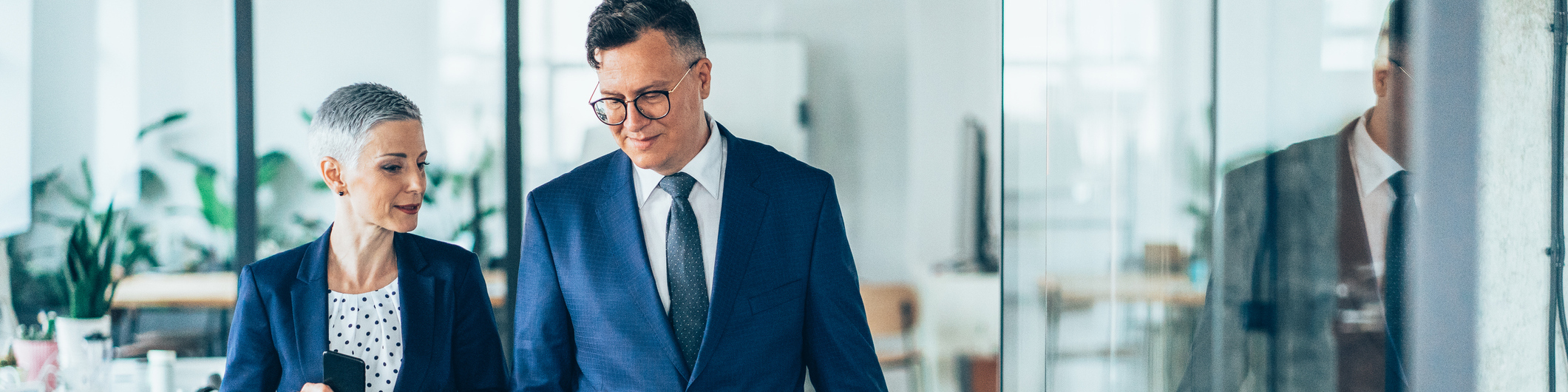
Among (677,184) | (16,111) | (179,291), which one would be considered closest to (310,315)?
(677,184)

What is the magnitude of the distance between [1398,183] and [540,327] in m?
1.32

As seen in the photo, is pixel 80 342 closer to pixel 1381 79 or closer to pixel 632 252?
pixel 632 252

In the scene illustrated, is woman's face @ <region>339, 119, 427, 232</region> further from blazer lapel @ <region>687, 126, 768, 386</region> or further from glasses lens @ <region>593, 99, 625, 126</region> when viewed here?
blazer lapel @ <region>687, 126, 768, 386</region>

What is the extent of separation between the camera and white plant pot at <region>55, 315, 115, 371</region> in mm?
2352

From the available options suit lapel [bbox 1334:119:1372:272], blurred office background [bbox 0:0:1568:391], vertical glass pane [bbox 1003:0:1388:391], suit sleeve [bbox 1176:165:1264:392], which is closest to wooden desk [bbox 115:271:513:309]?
blurred office background [bbox 0:0:1568:391]

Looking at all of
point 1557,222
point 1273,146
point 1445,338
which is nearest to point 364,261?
point 1273,146

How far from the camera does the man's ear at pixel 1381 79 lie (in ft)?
3.25

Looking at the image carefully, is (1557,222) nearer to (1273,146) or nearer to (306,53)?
(1273,146)

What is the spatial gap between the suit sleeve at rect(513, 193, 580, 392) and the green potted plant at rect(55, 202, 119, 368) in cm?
177

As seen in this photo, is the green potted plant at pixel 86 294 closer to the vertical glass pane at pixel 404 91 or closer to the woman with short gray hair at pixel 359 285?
the vertical glass pane at pixel 404 91

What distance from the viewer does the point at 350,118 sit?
148 cm

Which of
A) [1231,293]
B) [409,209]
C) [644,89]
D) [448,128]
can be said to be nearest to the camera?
[1231,293]

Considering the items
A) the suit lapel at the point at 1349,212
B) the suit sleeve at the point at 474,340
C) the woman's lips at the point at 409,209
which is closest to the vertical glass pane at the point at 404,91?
the suit sleeve at the point at 474,340

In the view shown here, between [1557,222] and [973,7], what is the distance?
208 cm
